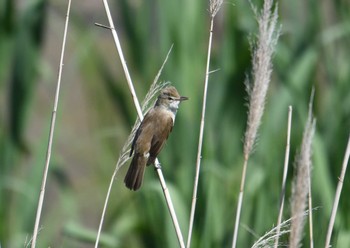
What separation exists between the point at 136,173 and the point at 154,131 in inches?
8.7

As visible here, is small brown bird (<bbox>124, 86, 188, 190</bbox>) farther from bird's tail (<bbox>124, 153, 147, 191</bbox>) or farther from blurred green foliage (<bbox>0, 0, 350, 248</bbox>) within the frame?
blurred green foliage (<bbox>0, 0, 350, 248</bbox>)

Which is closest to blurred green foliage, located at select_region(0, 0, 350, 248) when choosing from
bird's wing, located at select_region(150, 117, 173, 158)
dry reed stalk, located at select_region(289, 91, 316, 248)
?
bird's wing, located at select_region(150, 117, 173, 158)

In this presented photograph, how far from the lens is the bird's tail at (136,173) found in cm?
290

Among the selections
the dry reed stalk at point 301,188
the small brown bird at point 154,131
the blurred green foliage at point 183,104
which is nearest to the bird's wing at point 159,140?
the small brown bird at point 154,131

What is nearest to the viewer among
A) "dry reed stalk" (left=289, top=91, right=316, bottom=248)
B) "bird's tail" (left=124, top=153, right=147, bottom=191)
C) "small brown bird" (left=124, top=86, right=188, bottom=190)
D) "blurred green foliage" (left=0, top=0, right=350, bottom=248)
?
"dry reed stalk" (left=289, top=91, right=316, bottom=248)

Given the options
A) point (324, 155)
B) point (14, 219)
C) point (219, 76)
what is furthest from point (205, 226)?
point (14, 219)

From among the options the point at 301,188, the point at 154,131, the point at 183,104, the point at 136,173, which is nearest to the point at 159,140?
the point at 154,131

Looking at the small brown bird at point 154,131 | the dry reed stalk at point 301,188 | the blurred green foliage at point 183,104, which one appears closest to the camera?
the dry reed stalk at point 301,188

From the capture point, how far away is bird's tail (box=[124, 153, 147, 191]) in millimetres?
2900

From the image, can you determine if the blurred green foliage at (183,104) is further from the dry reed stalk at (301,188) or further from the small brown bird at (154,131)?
the dry reed stalk at (301,188)

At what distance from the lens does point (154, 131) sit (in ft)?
Result: 10.3

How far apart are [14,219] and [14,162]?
0.92ft

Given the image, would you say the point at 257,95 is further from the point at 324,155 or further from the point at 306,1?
the point at 306,1

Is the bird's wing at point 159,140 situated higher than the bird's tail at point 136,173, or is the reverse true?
the bird's wing at point 159,140
